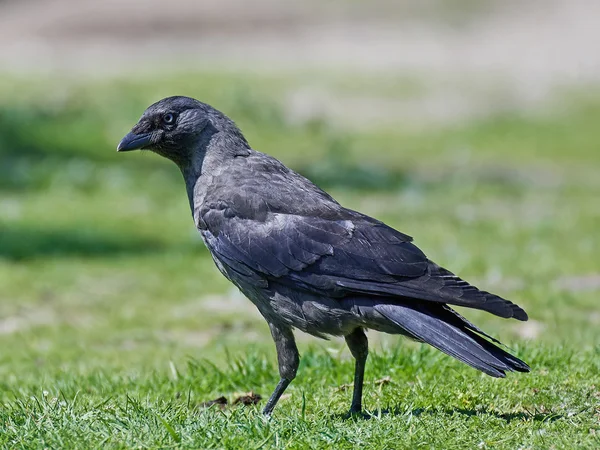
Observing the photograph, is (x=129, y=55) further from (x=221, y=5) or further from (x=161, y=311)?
(x=161, y=311)

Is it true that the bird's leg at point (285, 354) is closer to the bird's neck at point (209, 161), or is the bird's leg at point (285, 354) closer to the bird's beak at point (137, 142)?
the bird's neck at point (209, 161)

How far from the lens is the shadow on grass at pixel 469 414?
5.18 metres

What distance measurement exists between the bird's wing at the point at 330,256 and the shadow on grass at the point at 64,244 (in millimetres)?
6049

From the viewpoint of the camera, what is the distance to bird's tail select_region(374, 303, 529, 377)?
499 centimetres

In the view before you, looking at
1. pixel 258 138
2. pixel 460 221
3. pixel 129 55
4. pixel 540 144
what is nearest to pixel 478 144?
pixel 540 144

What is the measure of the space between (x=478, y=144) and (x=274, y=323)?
617 inches

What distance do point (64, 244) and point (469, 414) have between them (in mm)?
7342

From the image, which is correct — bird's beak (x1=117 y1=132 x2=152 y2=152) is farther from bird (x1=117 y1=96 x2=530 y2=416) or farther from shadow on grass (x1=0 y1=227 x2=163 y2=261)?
shadow on grass (x1=0 y1=227 x2=163 y2=261)

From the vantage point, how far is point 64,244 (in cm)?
1181

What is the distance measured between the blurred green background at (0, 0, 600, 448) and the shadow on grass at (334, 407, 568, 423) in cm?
3

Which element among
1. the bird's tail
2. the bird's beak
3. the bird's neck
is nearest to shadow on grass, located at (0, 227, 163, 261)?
the bird's beak

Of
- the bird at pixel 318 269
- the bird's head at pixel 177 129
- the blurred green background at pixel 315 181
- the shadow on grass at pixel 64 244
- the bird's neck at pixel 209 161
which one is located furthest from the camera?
the shadow on grass at pixel 64 244

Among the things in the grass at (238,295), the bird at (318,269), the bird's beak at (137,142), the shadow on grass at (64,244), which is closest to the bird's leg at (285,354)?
the bird at (318,269)

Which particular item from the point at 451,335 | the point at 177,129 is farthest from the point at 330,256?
the point at 177,129
